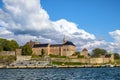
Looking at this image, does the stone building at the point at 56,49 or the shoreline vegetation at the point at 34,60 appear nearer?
the shoreline vegetation at the point at 34,60

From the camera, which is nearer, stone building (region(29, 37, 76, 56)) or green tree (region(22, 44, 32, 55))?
green tree (region(22, 44, 32, 55))

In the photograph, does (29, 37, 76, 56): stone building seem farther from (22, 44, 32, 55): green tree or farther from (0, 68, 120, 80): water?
(0, 68, 120, 80): water

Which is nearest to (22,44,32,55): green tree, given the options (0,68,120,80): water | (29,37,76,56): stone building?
(29,37,76,56): stone building

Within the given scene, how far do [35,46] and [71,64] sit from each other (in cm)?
2343

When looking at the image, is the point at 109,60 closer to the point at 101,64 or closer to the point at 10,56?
the point at 101,64

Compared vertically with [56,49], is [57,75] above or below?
below

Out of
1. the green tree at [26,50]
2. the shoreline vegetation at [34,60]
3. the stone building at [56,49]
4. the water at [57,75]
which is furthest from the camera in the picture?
the stone building at [56,49]

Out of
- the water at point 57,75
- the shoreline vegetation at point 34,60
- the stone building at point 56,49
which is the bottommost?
the water at point 57,75

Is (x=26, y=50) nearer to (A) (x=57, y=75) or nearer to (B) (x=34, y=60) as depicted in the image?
(B) (x=34, y=60)

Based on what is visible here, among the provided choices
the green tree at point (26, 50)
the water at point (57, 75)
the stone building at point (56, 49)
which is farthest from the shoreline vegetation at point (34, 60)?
the water at point (57, 75)

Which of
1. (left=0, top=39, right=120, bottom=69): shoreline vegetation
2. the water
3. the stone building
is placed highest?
the stone building

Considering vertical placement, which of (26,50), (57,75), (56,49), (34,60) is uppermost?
(56,49)

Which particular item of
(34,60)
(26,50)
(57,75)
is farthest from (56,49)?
(57,75)

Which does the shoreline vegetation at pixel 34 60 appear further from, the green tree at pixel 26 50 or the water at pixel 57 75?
the water at pixel 57 75
